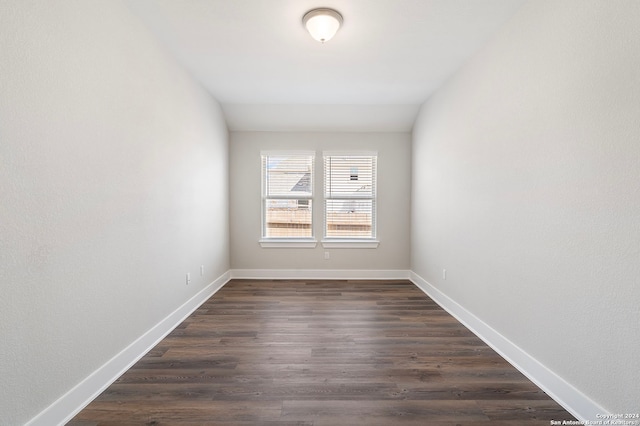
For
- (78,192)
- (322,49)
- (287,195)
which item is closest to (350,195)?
(287,195)

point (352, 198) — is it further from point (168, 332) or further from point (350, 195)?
point (168, 332)

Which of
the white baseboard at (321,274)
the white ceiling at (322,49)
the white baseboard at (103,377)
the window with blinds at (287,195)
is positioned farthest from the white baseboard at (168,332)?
the white ceiling at (322,49)

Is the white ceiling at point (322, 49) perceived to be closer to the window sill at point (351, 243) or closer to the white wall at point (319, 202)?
the white wall at point (319, 202)

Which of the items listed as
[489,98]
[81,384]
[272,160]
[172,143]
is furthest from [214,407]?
[272,160]

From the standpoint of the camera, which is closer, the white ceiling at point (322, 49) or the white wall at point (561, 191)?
the white wall at point (561, 191)

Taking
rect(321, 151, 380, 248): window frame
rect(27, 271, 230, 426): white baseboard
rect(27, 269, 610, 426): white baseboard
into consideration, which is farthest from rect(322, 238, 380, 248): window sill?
rect(27, 271, 230, 426): white baseboard

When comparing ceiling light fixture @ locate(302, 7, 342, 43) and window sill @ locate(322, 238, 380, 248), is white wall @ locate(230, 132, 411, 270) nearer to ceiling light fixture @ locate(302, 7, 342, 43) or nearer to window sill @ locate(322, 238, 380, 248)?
window sill @ locate(322, 238, 380, 248)

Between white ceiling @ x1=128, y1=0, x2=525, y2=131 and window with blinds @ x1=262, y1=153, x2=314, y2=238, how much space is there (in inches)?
31.4

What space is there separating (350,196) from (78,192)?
3684 mm

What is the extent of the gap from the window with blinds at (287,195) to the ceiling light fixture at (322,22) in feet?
8.18

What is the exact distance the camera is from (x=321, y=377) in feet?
6.52

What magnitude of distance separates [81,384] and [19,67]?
177 cm

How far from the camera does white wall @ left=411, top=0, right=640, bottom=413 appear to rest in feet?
4.60

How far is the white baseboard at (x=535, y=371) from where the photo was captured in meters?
1.58
